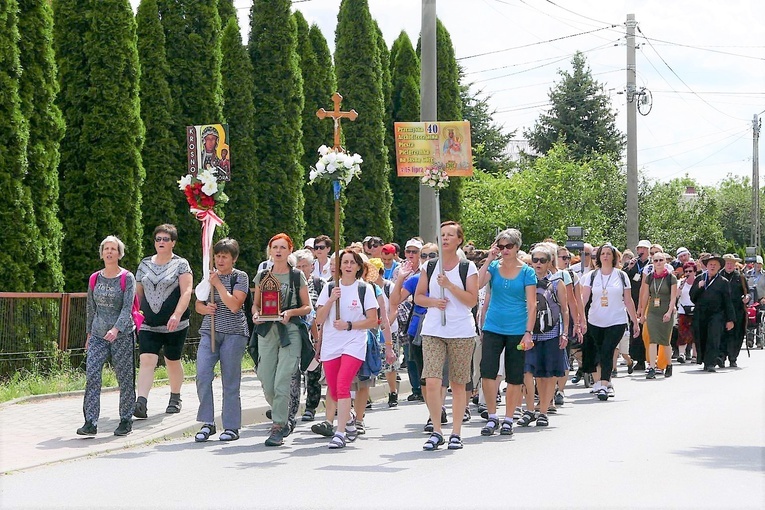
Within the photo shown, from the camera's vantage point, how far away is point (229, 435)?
454 inches

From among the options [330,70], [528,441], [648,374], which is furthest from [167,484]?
[330,70]

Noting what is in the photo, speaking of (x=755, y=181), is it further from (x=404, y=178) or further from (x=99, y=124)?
(x=99, y=124)

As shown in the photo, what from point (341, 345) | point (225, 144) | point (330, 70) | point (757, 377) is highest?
point (330, 70)

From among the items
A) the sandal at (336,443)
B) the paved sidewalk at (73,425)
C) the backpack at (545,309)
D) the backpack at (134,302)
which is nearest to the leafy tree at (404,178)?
the paved sidewalk at (73,425)

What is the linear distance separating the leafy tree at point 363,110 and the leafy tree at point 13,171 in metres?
13.9

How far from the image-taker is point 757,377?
19312mm

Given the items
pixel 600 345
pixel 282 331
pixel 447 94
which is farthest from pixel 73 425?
pixel 447 94

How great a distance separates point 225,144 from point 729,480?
5895 mm

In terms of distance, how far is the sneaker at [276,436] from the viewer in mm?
11141

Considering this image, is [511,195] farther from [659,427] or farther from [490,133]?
[659,427]

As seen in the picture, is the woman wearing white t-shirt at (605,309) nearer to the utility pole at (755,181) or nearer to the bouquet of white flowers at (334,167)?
the bouquet of white flowers at (334,167)

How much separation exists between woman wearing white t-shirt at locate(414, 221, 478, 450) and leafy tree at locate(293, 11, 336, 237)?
1632 centimetres

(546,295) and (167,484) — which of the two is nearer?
(167,484)

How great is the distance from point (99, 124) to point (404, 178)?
15.5 m
